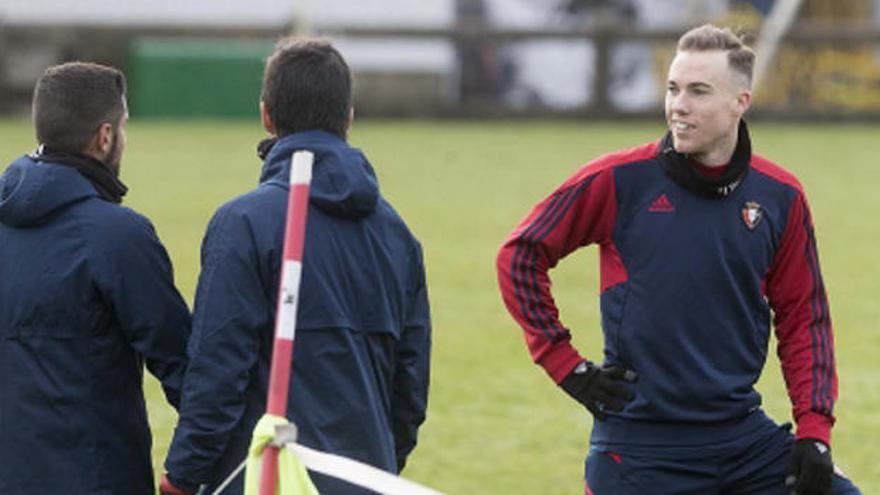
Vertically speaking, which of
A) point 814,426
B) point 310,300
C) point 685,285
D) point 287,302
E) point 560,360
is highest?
point 287,302

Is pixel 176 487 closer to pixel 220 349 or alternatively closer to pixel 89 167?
pixel 220 349

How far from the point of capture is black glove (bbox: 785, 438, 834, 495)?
17.1 ft

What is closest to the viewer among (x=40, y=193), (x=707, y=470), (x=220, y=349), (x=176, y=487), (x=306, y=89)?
(x=220, y=349)

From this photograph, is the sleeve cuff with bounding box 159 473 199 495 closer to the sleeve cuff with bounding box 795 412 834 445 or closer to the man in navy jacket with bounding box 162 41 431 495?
the man in navy jacket with bounding box 162 41 431 495

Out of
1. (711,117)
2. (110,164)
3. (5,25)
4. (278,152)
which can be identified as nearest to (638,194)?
(711,117)

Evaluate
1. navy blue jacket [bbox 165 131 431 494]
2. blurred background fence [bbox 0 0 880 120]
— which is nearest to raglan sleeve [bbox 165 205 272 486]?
navy blue jacket [bbox 165 131 431 494]

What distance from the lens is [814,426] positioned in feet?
17.5

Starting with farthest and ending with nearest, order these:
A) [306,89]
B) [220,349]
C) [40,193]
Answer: [40,193] < [306,89] < [220,349]

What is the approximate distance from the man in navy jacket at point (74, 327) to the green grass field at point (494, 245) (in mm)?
3144

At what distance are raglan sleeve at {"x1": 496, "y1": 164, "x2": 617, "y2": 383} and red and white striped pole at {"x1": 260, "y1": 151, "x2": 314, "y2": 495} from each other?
1206 millimetres

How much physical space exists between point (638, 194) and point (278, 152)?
108cm

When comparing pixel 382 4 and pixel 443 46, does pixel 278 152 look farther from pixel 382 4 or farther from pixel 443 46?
pixel 382 4

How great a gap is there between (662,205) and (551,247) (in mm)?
329

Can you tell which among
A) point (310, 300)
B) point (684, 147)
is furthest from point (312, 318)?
point (684, 147)
